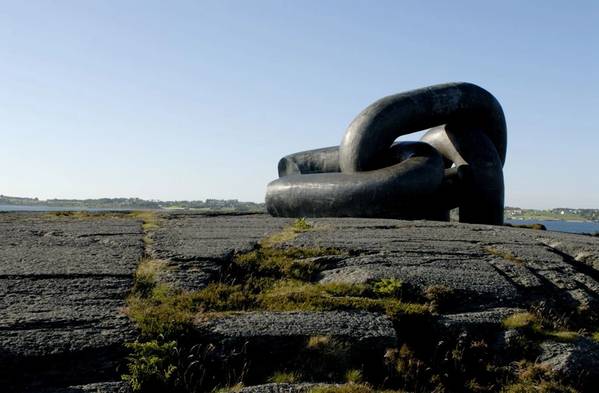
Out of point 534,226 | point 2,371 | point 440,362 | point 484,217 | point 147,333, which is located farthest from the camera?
point 534,226

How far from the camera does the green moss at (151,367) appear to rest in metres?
3.27

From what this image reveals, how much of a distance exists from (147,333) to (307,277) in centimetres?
181

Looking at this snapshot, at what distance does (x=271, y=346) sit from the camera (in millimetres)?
3721

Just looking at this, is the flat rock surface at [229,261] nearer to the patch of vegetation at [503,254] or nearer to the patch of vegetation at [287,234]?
the patch of vegetation at [503,254]

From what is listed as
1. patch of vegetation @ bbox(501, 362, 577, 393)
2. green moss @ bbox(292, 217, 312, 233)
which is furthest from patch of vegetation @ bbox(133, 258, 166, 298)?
patch of vegetation @ bbox(501, 362, 577, 393)

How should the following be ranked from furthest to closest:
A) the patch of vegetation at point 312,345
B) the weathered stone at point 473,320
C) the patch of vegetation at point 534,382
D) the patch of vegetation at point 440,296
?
the patch of vegetation at point 440,296 < the weathered stone at point 473,320 < the patch of vegetation at point 534,382 < the patch of vegetation at point 312,345

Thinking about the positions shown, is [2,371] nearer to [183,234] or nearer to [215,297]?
[215,297]

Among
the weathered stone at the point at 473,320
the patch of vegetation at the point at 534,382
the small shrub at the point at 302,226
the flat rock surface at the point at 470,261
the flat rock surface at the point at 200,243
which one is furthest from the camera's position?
the small shrub at the point at 302,226

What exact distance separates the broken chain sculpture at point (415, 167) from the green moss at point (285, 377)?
538 centimetres

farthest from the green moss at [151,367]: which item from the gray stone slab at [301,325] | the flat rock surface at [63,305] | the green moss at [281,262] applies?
the green moss at [281,262]

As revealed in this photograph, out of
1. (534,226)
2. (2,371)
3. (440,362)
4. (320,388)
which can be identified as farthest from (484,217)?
(2,371)

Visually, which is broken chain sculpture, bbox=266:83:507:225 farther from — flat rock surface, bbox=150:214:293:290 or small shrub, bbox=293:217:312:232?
small shrub, bbox=293:217:312:232

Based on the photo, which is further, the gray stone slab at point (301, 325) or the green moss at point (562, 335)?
the green moss at point (562, 335)

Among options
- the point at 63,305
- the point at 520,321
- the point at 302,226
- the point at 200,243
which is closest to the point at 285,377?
the point at 63,305
